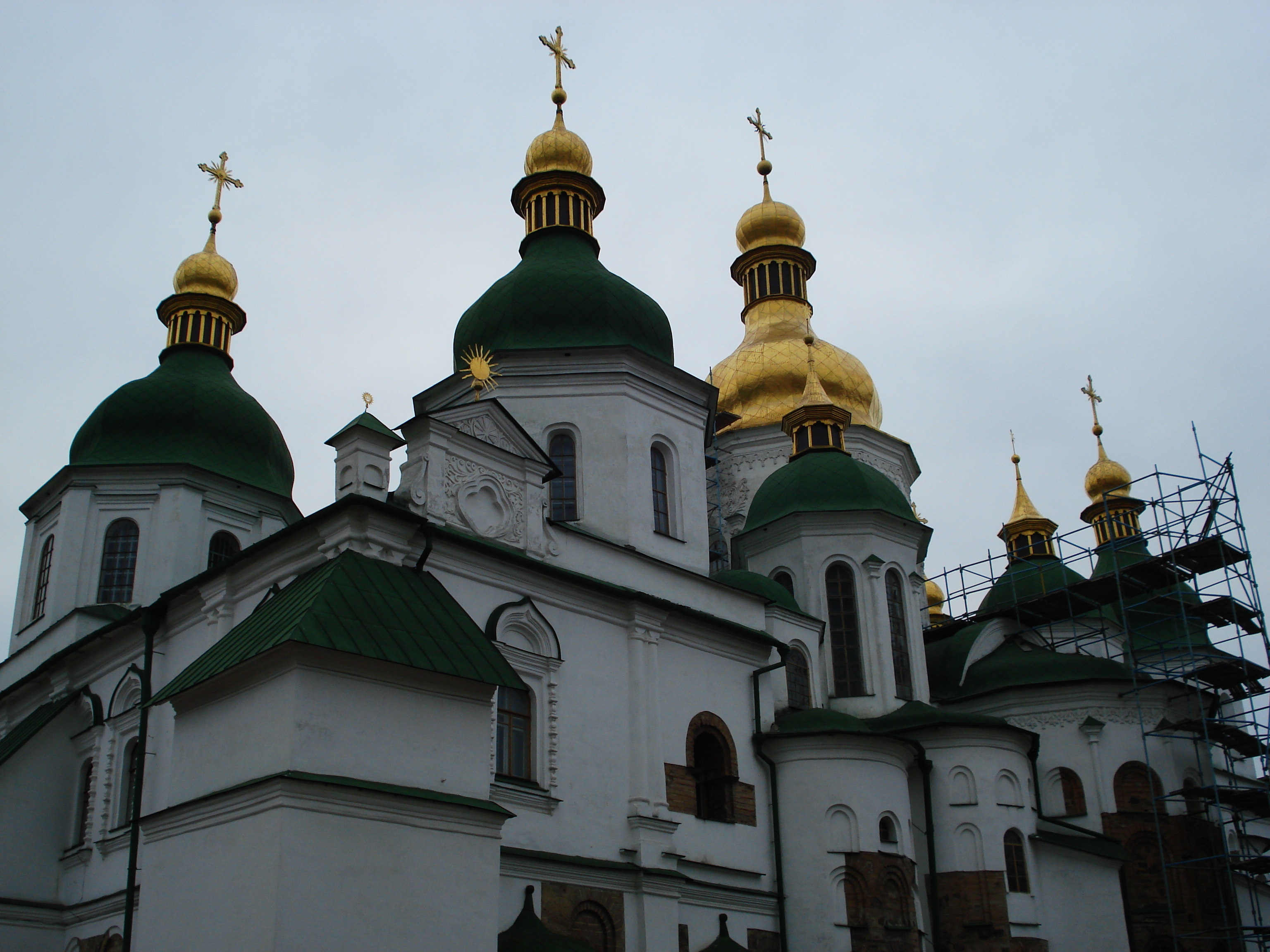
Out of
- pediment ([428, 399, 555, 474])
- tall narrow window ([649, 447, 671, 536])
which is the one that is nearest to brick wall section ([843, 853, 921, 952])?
tall narrow window ([649, 447, 671, 536])

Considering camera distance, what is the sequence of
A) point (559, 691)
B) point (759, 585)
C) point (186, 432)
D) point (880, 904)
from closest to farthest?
point (559, 691) < point (880, 904) < point (759, 585) < point (186, 432)

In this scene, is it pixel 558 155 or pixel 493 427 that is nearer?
→ pixel 493 427

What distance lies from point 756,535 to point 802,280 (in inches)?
437

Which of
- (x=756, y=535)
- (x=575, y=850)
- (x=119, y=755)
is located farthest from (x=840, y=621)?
(x=119, y=755)

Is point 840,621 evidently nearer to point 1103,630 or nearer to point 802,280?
point 1103,630

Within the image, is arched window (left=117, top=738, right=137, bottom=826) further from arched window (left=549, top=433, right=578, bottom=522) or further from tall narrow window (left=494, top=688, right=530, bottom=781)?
arched window (left=549, top=433, right=578, bottom=522)

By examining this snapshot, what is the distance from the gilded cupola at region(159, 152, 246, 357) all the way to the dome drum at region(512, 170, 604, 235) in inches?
261

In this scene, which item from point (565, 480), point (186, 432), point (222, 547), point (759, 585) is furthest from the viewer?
point (186, 432)

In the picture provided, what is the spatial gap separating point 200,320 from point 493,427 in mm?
11138

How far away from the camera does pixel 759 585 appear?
1955 cm

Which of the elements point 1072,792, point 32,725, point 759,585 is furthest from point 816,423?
point 32,725

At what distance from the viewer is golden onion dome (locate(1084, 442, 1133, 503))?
111ft

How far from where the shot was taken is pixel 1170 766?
21703 millimetres

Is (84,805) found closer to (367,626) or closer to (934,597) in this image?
(367,626)
